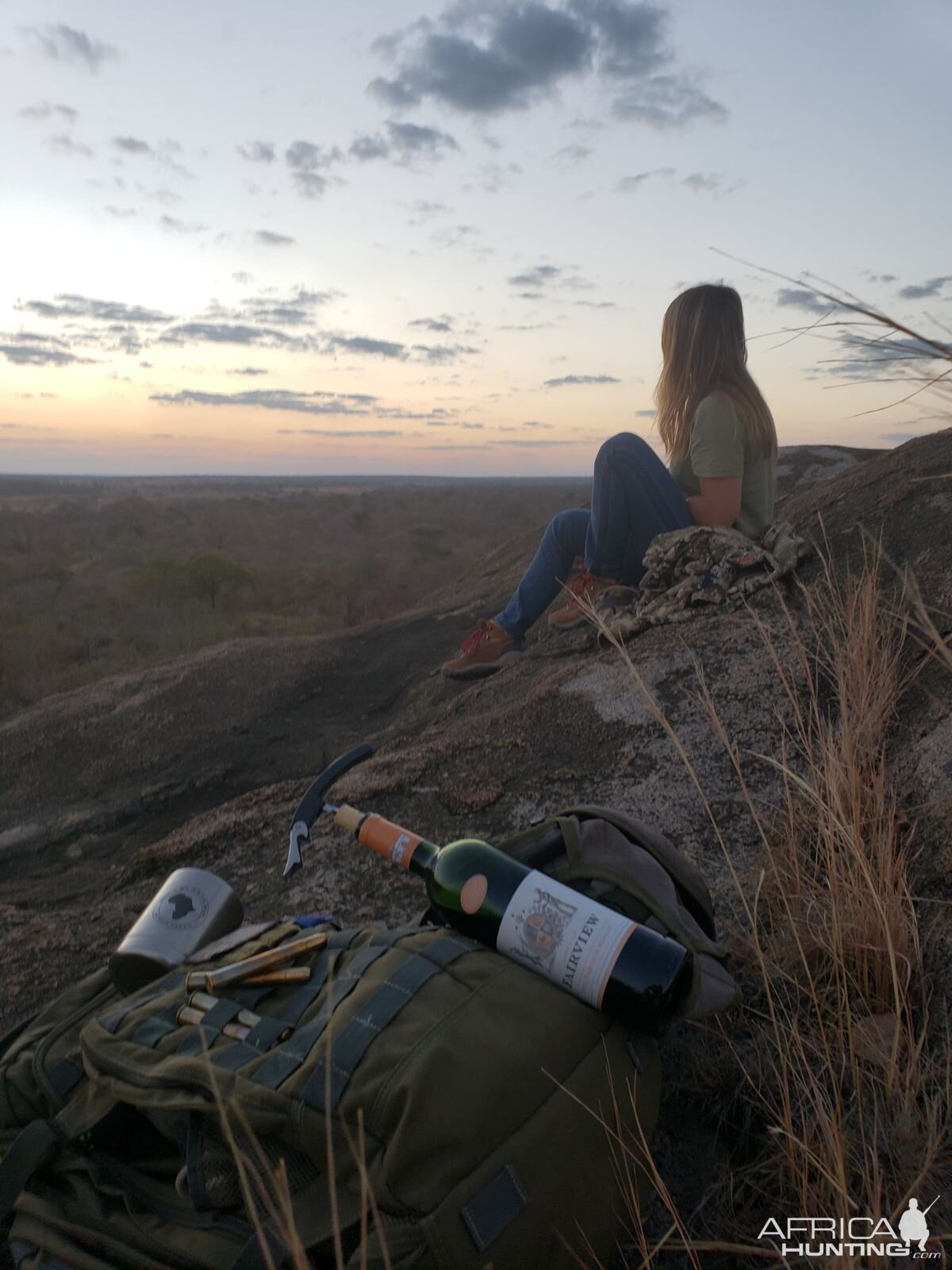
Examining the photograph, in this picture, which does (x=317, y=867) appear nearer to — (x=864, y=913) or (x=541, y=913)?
(x=541, y=913)

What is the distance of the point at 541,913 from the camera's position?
58.6 inches

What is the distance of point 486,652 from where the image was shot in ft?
14.7

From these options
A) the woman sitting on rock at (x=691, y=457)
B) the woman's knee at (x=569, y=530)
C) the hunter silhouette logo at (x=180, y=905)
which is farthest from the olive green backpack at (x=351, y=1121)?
the woman's knee at (x=569, y=530)

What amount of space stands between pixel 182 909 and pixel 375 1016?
0.68 m

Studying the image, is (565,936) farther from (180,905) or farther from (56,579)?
(56,579)

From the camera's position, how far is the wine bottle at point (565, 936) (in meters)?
1.42

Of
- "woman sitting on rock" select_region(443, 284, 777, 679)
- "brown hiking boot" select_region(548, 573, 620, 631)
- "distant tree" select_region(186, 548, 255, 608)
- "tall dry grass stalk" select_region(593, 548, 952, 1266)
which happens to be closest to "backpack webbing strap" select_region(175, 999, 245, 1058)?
"tall dry grass stalk" select_region(593, 548, 952, 1266)

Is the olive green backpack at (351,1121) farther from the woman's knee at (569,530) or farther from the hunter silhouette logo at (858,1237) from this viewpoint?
the woman's knee at (569,530)

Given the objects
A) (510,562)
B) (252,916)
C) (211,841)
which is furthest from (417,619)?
(252,916)

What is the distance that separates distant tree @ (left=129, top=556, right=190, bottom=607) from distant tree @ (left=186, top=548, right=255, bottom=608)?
0.40 ft

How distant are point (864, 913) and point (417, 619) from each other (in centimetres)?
541

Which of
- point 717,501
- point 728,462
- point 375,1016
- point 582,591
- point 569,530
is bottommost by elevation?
point 375,1016

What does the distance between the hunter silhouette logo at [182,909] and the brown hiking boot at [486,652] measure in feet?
8.81

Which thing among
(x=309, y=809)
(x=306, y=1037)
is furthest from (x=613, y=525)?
(x=306, y=1037)
